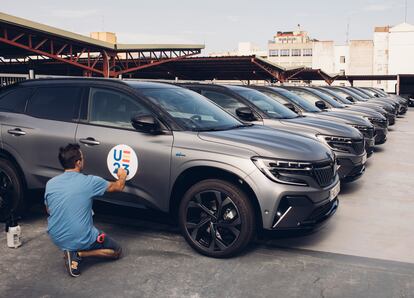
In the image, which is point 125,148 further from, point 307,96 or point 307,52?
point 307,52

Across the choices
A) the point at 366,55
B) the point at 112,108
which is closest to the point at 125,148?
the point at 112,108

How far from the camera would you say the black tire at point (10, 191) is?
5.36 metres

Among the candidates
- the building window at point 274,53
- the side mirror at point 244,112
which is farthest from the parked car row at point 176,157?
the building window at point 274,53

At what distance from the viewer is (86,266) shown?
4270mm

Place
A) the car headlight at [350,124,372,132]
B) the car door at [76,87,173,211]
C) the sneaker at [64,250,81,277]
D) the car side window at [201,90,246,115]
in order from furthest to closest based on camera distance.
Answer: the car headlight at [350,124,372,132] < the car side window at [201,90,246,115] < the car door at [76,87,173,211] < the sneaker at [64,250,81,277]

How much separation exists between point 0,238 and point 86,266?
130 cm

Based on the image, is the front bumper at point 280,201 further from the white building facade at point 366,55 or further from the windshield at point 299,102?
the white building facade at point 366,55

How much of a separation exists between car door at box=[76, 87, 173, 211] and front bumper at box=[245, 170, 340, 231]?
3.02 feet

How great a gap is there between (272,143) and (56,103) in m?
2.53

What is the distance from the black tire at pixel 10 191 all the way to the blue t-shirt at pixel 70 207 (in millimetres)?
1478

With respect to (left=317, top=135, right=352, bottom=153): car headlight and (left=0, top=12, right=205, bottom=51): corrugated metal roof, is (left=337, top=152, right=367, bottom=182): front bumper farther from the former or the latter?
(left=0, top=12, right=205, bottom=51): corrugated metal roof

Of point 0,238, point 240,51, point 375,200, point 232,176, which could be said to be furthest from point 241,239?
point 240,51

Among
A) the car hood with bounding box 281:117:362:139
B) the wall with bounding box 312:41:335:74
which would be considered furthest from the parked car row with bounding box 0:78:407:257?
the wall with bounding box 312:41:335:74

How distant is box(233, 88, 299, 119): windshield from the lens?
7.78 metres
